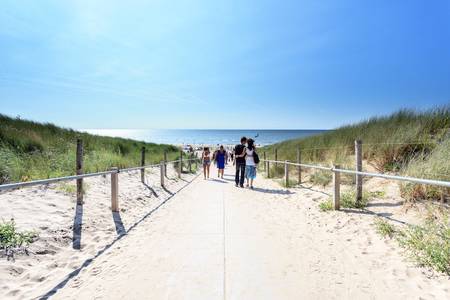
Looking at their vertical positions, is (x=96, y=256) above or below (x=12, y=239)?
below

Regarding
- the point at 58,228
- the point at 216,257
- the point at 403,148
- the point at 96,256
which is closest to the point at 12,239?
the point at 58,228

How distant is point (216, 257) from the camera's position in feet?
12.5

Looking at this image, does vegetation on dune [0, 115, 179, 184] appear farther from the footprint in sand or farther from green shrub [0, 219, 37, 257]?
the footprint in sand

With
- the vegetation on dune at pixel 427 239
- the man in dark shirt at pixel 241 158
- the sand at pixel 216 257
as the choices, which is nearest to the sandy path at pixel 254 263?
the sand at pixel 216 257

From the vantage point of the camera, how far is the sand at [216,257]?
2.98 metres

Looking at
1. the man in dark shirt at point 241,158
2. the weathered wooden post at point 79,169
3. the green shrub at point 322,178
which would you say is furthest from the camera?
the man in dark shirt at point 241,158

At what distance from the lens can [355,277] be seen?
327 cm

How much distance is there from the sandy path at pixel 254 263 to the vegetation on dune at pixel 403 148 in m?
1.69

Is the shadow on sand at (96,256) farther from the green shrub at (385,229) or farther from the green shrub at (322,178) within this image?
the green shrub at (322,178)

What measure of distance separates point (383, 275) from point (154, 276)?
240 cm

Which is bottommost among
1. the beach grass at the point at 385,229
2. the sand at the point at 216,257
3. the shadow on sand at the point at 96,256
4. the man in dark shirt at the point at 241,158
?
the shadow on sand at the point at 96,256

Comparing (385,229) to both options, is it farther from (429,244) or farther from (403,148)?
(403,148)

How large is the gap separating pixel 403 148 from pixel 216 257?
7.56 m

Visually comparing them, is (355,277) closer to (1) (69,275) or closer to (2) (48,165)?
(1) (69,275)
